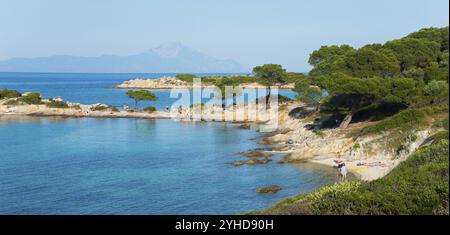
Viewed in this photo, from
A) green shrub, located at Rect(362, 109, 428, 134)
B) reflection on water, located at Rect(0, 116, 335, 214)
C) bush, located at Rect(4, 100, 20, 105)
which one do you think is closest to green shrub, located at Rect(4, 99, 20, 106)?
bush, located at Rect(4, 100, 20, 105)

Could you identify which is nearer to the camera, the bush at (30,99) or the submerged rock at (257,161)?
the submerged rock at (257,161)

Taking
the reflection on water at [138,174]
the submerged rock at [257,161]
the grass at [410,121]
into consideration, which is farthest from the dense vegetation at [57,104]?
the grass at [410,121]

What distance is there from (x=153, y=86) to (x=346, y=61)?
124m

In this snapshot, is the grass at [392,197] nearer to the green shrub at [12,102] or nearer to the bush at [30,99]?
the bush at [30,99]

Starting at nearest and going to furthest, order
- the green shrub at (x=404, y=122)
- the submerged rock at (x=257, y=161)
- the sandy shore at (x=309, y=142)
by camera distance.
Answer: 1. the sandy shore at (x=309, y=142)
2. the green shrub at (x=404, y=122)
3. the submerged rock at (x=257, y=161)

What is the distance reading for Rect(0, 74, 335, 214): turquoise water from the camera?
87.4ft

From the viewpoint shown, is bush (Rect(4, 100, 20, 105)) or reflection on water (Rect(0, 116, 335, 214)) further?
bush (Rect(4, 100, 20, 105))

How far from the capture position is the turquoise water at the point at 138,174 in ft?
87.4

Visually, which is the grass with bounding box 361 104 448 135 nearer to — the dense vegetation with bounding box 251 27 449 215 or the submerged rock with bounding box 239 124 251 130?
the dense vegetation with bounding box 251 27 449 215

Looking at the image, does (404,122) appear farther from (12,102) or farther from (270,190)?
(12,102)

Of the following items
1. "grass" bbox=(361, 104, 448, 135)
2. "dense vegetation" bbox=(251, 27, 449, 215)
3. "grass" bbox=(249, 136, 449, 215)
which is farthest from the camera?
"grass" bbox=(361, 104, 448, 135)

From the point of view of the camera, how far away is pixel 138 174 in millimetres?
34750
